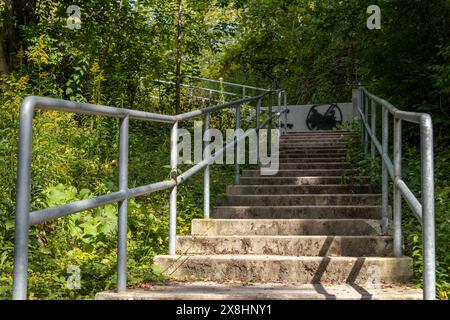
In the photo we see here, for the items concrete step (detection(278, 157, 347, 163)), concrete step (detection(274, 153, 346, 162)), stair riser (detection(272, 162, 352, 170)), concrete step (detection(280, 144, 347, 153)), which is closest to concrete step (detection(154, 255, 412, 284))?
stair riser (detection(272, 162, 352, 170))

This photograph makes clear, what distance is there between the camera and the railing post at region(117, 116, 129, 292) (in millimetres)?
3555

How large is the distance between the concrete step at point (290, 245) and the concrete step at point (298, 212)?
101 centimetres

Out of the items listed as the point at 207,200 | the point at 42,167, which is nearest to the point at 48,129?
the point at 42,167

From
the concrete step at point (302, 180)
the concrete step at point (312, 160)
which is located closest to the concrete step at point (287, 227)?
the concrete step at point (302, 180)

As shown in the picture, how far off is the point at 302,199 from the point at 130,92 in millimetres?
5694

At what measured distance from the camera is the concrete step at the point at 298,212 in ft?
18.7

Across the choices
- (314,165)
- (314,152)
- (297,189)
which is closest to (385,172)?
(297,189)

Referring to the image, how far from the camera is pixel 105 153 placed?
7.17 m

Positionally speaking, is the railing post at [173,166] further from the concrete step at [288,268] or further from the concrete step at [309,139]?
the concrete step at [309,139]

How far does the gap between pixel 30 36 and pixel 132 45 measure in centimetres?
220

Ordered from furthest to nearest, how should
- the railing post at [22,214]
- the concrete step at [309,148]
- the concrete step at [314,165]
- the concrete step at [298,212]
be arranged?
1. the concrete step at [309,148]
2. the concrete step at [314,165]
3. the concrete step at [298,212]
4. the railing post at [22,214]

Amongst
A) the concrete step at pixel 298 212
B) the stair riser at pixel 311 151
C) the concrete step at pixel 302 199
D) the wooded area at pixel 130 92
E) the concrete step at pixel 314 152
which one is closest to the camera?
the wooded area at pixel 130 92

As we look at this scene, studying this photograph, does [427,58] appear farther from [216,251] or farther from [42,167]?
[42,167]

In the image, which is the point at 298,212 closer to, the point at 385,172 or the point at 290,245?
the point at 290,245
